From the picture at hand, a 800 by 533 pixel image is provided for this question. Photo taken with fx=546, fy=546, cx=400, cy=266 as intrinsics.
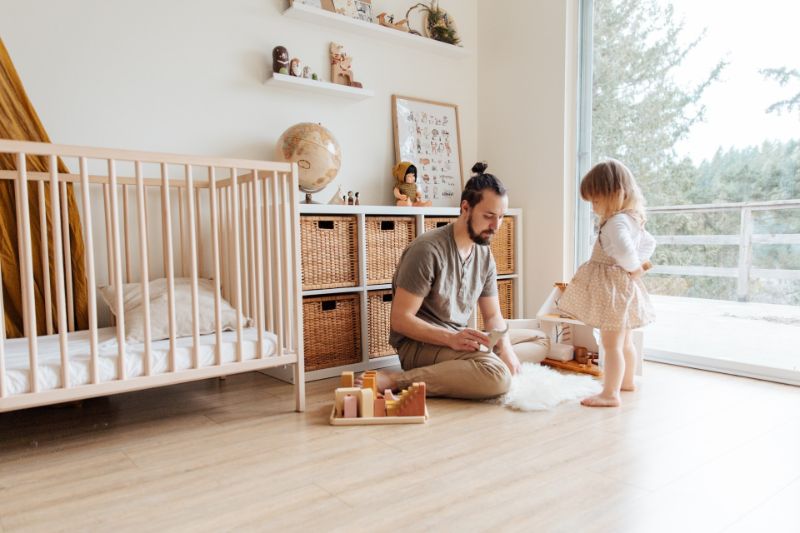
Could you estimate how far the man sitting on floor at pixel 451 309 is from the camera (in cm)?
191

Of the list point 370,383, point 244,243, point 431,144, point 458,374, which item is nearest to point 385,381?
point 370,383

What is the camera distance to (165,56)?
2359mm

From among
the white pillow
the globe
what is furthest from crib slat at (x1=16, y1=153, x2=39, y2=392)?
the globe

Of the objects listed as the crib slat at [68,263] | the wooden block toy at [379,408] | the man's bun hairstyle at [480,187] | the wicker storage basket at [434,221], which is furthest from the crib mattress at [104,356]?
the wicker storage basket at [434,221]

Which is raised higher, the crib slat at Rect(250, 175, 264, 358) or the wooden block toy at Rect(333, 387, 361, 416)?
the crib slat at Rect(250, 175, 264, 358)

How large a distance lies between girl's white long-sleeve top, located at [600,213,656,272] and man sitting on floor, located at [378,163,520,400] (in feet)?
1.22

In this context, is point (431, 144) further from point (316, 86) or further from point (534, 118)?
point (316, 86)

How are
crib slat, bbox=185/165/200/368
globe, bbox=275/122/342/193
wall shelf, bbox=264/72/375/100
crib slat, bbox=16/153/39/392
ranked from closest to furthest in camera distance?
crib slat, bbox=16/153/39/392 < crib slat, bbox=185/165/200/368 < globe, bbox=275/122/342/193 < wall shelf, bbox=264/72/375/100

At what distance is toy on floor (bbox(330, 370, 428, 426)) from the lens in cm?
172

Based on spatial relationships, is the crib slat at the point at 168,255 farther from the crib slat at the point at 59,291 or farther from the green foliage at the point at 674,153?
the green foliage at the point at 674,153

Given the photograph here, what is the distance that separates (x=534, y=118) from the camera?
3.05 m

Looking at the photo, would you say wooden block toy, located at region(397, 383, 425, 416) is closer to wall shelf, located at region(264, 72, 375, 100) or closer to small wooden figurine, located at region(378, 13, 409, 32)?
wall shelf, located at region(264, 72, 375, 100)

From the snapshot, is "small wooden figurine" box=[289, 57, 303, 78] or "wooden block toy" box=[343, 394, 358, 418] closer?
"wooden block toy" box=[343, 394, 358, 418]

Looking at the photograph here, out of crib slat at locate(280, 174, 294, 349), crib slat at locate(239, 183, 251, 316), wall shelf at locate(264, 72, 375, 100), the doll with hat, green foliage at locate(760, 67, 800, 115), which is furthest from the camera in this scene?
the doll with hat
